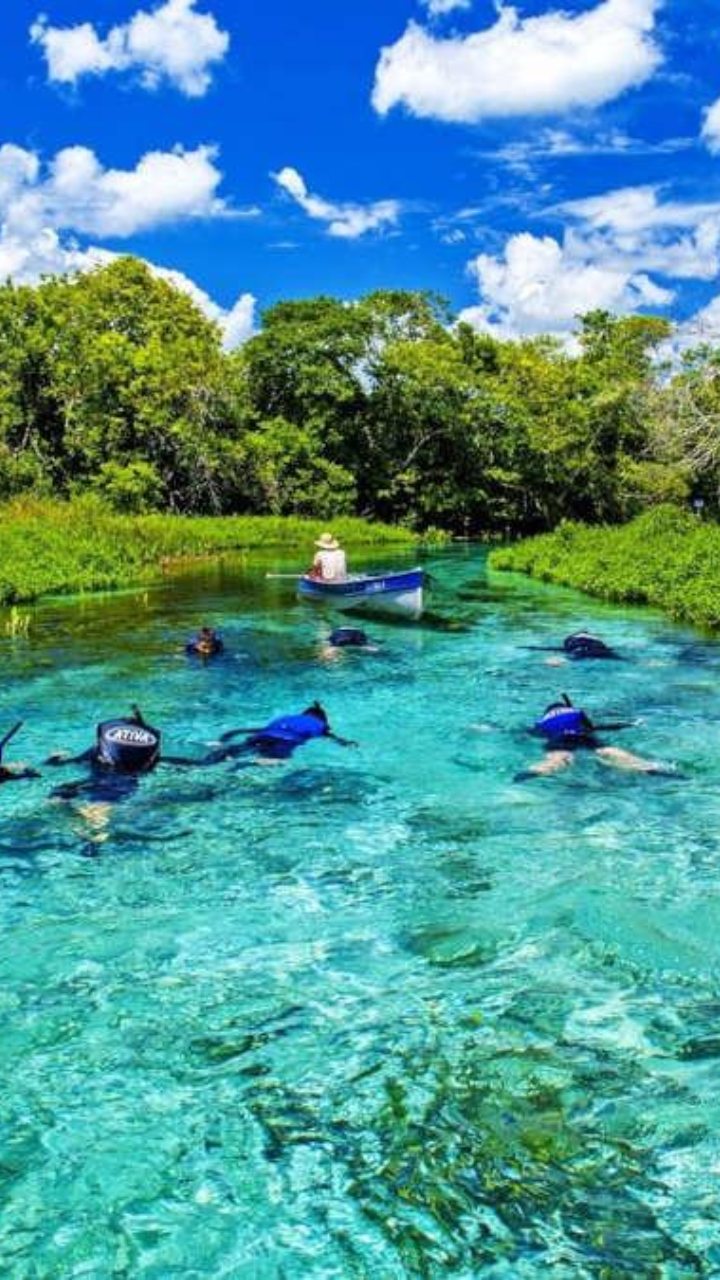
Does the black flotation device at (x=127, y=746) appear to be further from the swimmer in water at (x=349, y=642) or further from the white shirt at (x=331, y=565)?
the white shirt at (x=331, y=565)

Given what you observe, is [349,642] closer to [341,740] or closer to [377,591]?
[377,591]

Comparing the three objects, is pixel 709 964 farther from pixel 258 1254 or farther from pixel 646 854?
pixel 258 1254

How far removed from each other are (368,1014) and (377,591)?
17433mm

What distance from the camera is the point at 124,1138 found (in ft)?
19.2

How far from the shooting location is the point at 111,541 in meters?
35.6

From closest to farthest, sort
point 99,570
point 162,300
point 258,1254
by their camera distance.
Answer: point 258,1254
point 99,570
point 162,300

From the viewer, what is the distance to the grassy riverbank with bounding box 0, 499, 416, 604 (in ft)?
100

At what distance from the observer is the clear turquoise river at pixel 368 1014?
16.9 feet

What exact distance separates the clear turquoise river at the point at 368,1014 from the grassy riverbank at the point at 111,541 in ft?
55.6

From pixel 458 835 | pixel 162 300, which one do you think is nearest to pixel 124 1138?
pixel 458 835

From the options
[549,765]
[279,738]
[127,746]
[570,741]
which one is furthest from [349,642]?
[127,746]

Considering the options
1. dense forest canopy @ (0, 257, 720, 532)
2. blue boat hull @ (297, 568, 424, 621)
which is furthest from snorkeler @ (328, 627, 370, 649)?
dense forest canopy @ (0, 257, 720, 532)

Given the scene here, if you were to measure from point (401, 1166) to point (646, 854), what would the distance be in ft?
16.2

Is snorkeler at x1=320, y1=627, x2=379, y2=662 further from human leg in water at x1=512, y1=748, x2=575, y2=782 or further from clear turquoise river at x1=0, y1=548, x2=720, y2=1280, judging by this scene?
human leg in water at x1=512, y1=748, x2=575, y2=782
